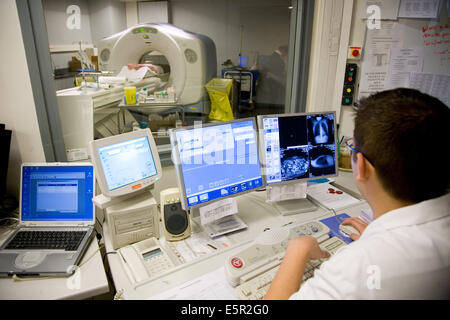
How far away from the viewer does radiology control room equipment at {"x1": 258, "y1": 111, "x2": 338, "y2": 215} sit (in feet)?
4.52

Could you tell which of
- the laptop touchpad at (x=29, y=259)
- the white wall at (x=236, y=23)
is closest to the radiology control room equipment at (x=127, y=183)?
the laptop touchpad at (x=29, y=259)

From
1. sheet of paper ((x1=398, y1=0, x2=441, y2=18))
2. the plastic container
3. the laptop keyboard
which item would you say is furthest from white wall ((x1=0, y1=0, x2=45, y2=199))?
sheet of paper ((x1=398, y1=0, x2=441, y2=18))

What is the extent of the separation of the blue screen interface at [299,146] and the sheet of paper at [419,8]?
1005 mm

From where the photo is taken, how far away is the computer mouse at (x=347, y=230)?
1.25 meters

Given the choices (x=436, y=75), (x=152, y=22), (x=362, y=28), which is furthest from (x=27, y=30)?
(x=436, y=75)

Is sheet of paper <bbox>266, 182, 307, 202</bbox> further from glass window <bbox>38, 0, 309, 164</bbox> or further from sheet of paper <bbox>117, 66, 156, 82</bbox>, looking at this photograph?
sheet of paper <bbox>117, 66, 156, 82</bbox>

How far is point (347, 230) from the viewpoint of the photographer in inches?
50.0

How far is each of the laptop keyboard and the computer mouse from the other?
43.8 inches

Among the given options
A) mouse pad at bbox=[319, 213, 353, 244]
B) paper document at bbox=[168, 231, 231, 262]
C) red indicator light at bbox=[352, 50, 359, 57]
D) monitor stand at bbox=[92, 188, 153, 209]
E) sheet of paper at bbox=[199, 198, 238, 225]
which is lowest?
paper document at bbox=[168, 231, 231, 262]

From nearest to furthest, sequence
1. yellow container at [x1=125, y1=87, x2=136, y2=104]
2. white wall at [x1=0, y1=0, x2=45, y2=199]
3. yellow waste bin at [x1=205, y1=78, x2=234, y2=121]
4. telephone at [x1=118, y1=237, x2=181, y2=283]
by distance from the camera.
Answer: telephone at [x1=118, y1=237, x2=181, y2=283] → white wall at [x1=0, y1=0, x2=45, y2=199] → yellow container at [x1=125, y1=87, x2=136, y2=104] → yellow waste bin at [x1=205, y1=78, x2=234, y2=121]

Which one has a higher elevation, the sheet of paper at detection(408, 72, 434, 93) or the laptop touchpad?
the sheet of paper at detection(408, 72, 434, 93)

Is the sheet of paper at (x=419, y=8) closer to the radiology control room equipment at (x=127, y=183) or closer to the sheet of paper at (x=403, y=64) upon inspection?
the sheet of paper at (x=403, y=64)

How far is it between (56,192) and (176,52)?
1.51 metres
